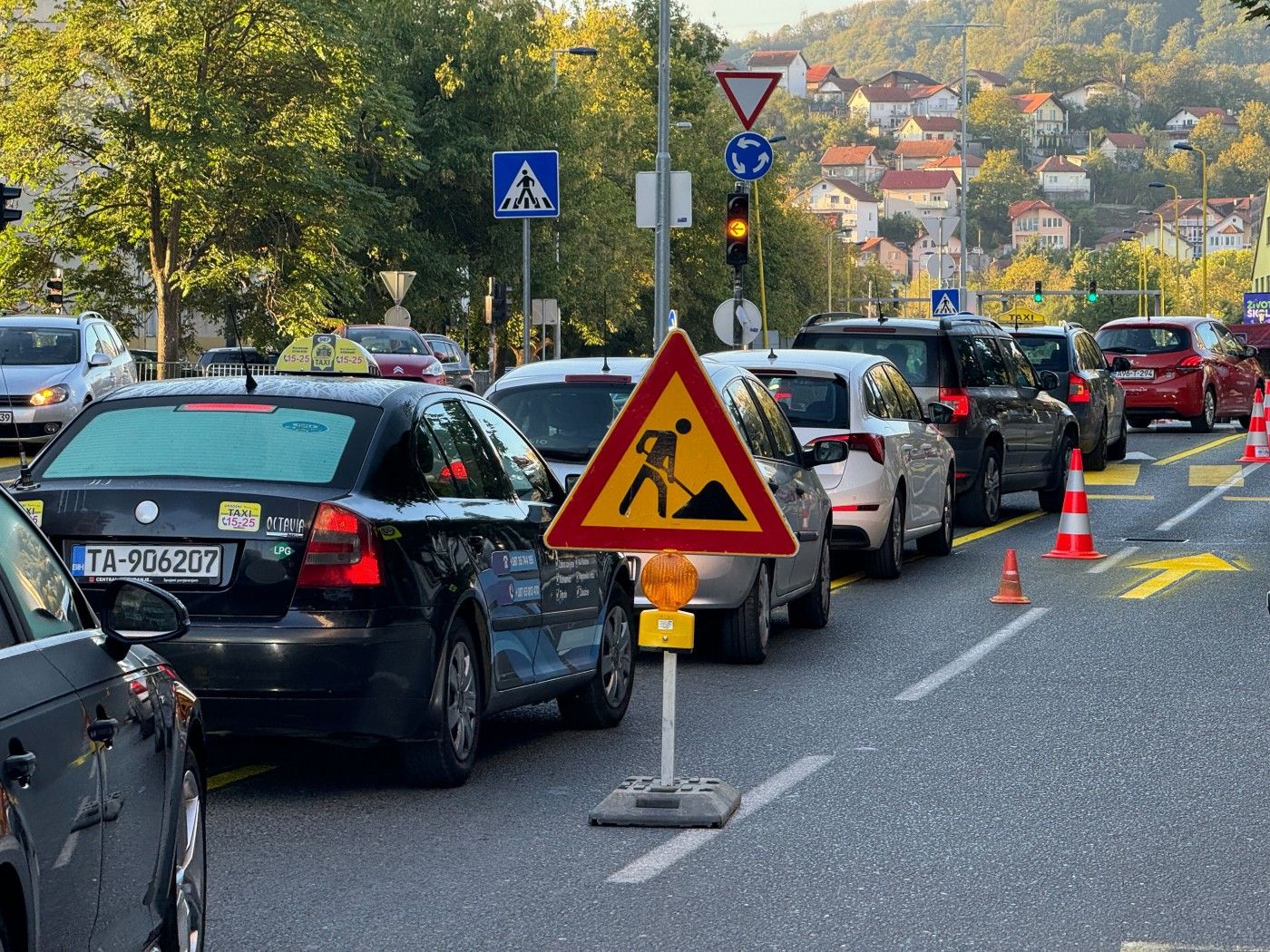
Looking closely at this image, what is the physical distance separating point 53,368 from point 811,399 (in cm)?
1507

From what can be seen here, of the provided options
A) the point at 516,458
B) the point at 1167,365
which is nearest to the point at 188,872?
the point at 516,458

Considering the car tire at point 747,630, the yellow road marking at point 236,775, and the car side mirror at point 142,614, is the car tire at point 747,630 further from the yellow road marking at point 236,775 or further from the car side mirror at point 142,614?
the car side mirror at point 142,614

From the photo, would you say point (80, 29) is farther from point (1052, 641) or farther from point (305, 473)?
point (305, 473)

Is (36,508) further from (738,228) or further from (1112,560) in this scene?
(738,228)

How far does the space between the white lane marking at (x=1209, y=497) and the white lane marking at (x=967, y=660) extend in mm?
6833

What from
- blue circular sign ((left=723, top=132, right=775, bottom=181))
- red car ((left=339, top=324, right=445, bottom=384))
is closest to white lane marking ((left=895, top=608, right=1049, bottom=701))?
blue circular sign ((left=723, top=132, right=775, bottom=181))

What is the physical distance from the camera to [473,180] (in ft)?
194

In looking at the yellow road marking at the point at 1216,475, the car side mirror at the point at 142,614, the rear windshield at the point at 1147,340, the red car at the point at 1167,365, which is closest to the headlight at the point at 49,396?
the yellow road marking at the point at 1216,475

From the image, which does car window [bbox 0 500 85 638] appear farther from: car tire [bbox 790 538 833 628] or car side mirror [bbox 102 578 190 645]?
car tire [bbox 790 538 833 628]

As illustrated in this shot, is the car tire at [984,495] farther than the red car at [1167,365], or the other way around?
the red car at [1167,365]

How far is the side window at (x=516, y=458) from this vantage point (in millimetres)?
9281

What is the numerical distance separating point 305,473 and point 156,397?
801mm

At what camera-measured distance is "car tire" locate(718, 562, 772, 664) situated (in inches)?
468

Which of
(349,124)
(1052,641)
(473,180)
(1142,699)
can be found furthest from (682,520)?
(473,180)
